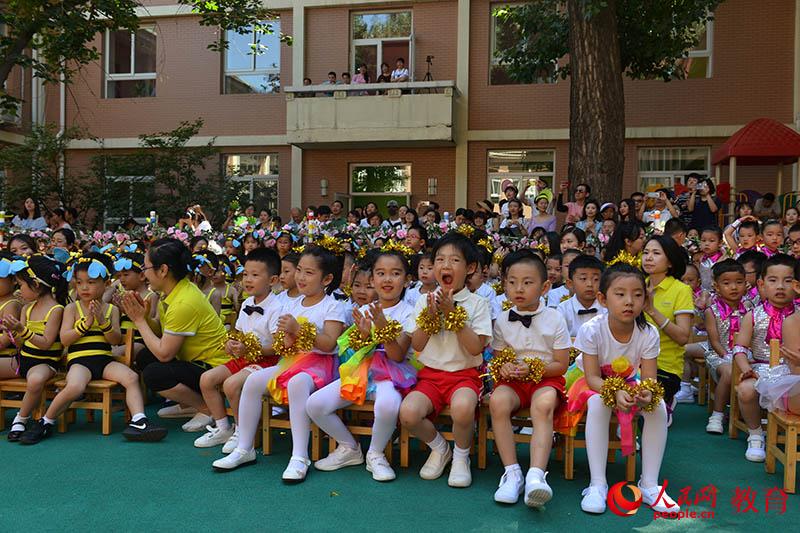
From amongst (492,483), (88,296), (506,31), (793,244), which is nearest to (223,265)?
(88,296)

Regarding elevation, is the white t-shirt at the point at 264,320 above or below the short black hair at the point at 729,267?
below

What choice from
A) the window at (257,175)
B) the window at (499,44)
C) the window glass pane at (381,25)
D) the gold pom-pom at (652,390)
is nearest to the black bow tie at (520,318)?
the gold pom-pom at (652,390)

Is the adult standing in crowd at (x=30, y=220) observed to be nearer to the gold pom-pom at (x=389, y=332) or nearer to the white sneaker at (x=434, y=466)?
the gold pom-pom at (x=389, y=332)

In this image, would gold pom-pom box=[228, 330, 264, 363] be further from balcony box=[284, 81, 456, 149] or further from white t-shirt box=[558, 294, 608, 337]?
balcony box=[284, 81, 456, 149]

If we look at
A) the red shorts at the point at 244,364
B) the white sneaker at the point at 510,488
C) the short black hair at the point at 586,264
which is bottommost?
the white sneaker at the point at 510,488

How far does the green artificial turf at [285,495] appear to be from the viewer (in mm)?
3373

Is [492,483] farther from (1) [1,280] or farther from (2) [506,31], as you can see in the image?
(2) [506,31]

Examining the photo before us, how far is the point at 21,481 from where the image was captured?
3947mm

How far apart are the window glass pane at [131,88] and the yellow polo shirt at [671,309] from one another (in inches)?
578

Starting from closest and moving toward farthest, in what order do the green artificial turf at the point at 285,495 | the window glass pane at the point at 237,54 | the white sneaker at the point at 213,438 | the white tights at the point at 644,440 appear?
1. the green artificial turf at the point at 285,495
2. the white tights at the point at 644,440
3. the white sneaker at the point at 213,438
4. the window glass pane at the point at 237,54

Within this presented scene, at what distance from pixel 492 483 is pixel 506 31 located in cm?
1269

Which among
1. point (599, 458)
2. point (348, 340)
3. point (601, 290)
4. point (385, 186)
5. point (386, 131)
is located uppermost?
point (386, 131)

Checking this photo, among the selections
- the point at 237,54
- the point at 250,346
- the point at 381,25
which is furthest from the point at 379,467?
the point at 237,54

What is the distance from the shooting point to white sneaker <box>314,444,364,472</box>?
4.14m
